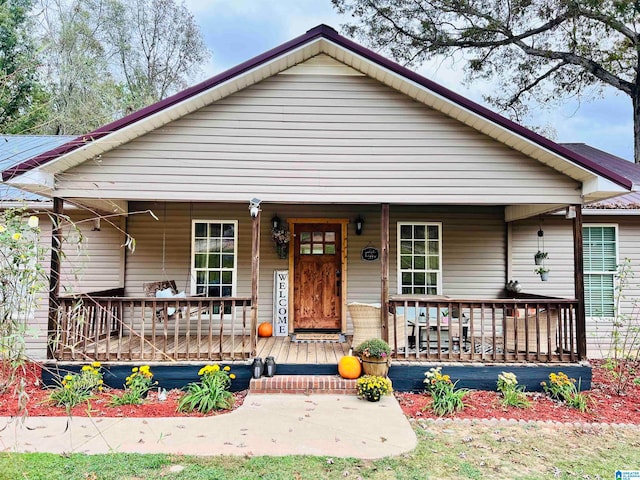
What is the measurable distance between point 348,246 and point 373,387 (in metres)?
3.30

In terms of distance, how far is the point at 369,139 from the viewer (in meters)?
6.00

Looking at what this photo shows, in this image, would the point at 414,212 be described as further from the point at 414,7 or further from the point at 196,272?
the point at 414,7

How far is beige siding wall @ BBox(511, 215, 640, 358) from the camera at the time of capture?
788 cm

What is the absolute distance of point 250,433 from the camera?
4.27 m

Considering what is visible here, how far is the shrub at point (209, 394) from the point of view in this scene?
4969 millimetres

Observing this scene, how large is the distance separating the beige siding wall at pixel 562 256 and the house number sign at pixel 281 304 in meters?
4.71

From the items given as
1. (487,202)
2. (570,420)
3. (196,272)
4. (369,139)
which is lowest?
(570,420)

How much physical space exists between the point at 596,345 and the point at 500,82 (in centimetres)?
1368

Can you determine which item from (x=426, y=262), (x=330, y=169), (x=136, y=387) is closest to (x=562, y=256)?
(x=426, y=262)

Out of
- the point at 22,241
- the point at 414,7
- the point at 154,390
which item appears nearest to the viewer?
the point at 22,241

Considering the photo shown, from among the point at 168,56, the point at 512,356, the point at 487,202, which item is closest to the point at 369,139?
the point at 487,202

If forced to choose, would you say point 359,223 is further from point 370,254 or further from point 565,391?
point 565,391

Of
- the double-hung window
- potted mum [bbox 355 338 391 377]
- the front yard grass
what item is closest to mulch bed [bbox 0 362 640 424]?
potted mum [bbox 355 338 391 377]

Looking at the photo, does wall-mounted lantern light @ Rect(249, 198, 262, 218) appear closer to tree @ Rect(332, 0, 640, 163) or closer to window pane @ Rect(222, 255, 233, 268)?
window pane @ Rect(222, 255, 233, 268)
